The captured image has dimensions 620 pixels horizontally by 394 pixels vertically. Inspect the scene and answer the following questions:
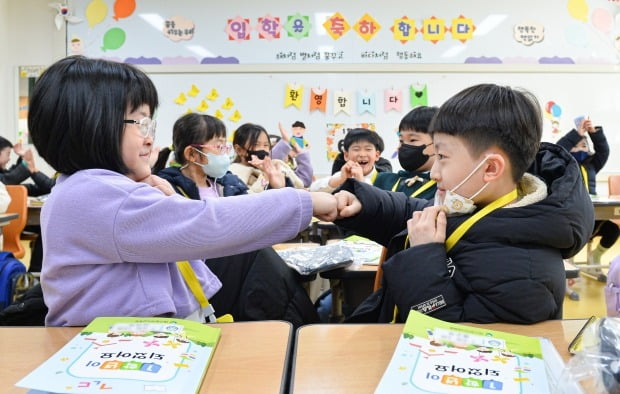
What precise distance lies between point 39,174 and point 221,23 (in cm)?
254

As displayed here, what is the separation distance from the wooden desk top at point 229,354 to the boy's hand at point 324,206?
0.88 feet

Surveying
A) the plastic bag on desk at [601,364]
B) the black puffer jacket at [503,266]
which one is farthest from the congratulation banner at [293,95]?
the plastic bag on desk at [601,364]

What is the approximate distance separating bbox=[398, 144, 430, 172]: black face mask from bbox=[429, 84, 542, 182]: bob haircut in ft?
4.12

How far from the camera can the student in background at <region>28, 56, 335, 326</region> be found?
35.2 inches

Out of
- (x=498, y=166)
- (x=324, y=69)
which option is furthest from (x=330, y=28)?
(x=498, y=166)

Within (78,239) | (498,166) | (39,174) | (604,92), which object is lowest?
(39,174)

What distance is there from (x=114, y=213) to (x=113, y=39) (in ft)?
17.3

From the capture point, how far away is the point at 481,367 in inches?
28.2

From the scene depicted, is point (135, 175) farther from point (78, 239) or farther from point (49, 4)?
point (49, 4)

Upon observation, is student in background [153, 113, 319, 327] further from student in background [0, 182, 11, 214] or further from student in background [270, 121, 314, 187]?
student in background [270, 121, 314, 187]

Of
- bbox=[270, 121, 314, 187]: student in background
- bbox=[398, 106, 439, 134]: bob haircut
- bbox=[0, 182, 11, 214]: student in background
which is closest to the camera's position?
bbox=[398, 106, 439, 134]: bob haircut

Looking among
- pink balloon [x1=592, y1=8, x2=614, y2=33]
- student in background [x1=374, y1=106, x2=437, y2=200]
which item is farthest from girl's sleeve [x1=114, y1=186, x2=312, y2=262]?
pink balloon [x1=592, y1=8, x2=614, y2=33]

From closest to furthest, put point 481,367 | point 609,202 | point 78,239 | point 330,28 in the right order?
point 481,367
point 78,239
point 609,202
point 330,28

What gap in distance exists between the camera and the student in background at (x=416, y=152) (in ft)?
7.61
